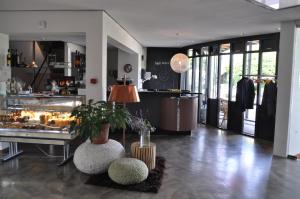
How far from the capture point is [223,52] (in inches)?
348

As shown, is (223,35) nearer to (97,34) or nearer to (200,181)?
(97,34)

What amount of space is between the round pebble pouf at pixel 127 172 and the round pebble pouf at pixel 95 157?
234 mm

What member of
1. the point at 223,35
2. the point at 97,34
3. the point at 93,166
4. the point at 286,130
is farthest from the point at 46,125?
the point at 223,35

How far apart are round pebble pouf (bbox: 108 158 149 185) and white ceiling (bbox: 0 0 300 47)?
2599 millimetres

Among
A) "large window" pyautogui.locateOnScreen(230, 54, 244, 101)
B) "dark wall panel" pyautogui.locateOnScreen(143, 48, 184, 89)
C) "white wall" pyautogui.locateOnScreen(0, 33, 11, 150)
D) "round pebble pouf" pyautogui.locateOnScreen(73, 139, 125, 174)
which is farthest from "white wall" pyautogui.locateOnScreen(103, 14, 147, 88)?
"large window" pyautogui.locateOnScreen(230, 54, 244, 101)

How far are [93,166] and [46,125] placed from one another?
136 centimetres

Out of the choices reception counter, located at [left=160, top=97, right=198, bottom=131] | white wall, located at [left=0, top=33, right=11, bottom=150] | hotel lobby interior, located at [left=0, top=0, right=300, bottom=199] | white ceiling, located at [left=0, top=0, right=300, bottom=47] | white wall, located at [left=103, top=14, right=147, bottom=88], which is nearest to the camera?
hotel lobby interior, located at [left=0, top=0, right=300, bottom=199]

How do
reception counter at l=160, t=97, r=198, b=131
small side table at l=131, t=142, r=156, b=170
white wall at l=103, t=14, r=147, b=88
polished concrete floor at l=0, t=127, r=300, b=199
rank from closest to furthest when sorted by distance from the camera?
polished concrete floor at l=0, t=127, r=300, b=199 < small side table at l=131, t=142, r=156, b=170 < white wall at l=103, t=14, r=147, b=88 < reception counter at l=160, t=97, r=198, b=131

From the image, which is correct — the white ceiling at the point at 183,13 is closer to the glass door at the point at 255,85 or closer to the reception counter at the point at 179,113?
the glass door at the point at 255,85

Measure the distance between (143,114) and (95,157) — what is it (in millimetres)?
3414

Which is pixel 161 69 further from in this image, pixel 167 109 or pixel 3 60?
pixel 3 60

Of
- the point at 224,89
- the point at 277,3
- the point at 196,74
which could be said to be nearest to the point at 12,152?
the point at 277,3

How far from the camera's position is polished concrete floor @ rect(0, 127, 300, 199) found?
3729mm

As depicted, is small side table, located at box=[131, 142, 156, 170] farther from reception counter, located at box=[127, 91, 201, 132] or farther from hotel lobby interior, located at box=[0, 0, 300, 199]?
reception counter, located at box=[127, 91, 201, 132]
